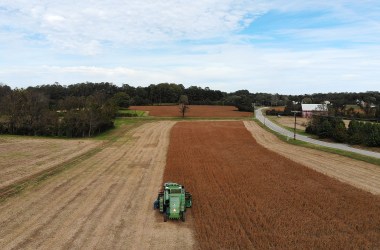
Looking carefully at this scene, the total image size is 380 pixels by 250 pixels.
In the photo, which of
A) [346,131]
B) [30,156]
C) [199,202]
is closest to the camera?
[199,202]

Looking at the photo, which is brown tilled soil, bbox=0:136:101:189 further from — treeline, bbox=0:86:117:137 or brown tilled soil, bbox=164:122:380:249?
treeline, bbox=0:86:117:137

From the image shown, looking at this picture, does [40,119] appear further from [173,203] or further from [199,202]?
[173,203]

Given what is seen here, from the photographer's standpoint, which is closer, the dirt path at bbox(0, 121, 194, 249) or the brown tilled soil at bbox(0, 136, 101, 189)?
the dirt path at bbox(0, 121, 194, 249)

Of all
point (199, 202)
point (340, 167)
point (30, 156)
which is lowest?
point (30, 156)

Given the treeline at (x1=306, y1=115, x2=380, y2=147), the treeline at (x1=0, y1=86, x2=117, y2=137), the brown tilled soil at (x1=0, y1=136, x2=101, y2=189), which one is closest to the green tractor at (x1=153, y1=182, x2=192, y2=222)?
the brown tilled soil at (x1=0, y1=136, x2=101, y2=189)

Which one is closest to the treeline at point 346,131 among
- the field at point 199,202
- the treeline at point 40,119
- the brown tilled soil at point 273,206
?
the field at point 199,202

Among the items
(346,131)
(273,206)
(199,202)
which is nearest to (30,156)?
(199,202)

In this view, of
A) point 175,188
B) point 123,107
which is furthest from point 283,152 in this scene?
point 123,107
